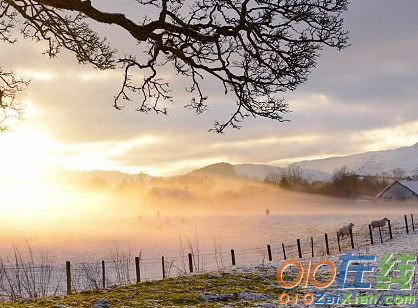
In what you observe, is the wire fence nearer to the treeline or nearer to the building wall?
the building wall

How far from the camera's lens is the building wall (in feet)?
322

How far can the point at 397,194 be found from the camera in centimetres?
10038

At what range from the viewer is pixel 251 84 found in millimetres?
9312

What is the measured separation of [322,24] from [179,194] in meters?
139

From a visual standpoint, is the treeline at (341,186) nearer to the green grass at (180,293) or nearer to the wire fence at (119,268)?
the wire fence at (119,268)

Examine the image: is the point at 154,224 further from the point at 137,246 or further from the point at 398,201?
the point at 398,201

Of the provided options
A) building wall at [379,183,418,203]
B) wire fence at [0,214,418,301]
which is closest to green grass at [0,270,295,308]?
wire fence at [0,214,418,301]

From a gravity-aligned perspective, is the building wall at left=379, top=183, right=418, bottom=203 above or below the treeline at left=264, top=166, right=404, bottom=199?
below

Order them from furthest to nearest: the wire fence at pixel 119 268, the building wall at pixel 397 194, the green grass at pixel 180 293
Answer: the building wall at pixel 397 194, the wire fence at pixel 119 268, the green grass at pixel 180 293

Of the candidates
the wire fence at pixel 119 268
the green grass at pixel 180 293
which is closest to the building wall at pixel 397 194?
the wire fence at pixel 119 268

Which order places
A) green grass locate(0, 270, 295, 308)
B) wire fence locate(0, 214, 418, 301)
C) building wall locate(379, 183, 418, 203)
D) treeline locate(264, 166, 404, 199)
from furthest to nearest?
treeline locate(264, 166, 404, 199) < building wall locate(379, 183, 418, 203) < wire fence locate(0, 214, 418, 301) < green grass locate(0, 270, 295, 308)

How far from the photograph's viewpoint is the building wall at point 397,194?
9819 centimetres

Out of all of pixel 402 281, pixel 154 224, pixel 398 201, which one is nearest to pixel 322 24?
pixel 402 281

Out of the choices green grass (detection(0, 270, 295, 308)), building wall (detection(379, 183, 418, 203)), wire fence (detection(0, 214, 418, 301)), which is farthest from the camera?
building wall (detection(379, 183, 418, 203))
